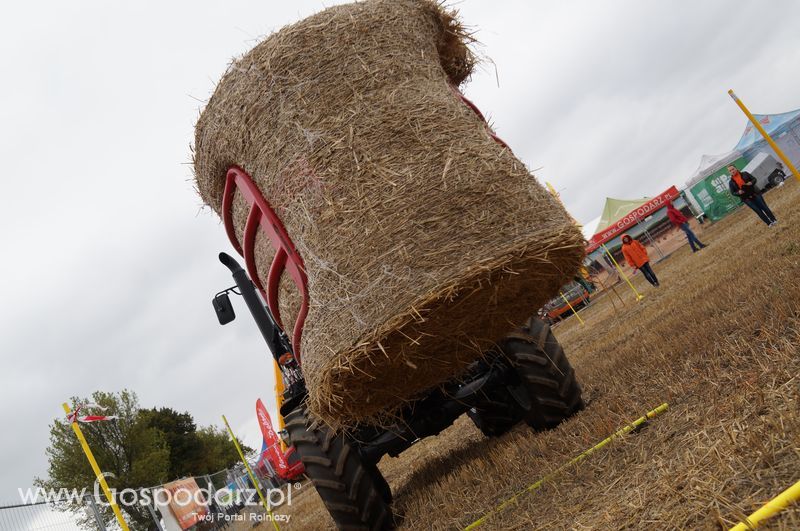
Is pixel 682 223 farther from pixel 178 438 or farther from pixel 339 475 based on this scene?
pixel 178 438

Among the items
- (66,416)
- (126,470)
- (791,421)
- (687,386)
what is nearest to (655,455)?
(791,421)

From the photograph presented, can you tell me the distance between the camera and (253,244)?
384cm

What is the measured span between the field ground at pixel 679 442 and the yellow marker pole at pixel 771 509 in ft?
0.07

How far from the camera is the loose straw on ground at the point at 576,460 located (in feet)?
9.82

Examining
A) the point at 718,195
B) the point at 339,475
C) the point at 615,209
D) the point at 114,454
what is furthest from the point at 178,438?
the point at 339,475

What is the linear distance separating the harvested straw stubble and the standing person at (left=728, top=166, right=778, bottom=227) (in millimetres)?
10789

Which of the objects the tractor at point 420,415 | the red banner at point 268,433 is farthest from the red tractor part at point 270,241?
the red banner at point 268,433

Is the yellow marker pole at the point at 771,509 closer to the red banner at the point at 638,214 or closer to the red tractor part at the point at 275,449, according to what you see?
the red tractor part at the point at 275,449

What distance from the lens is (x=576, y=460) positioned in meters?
3.04

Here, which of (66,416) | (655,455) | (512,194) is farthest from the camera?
(66,416)

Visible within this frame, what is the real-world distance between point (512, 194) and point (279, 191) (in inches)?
52.5

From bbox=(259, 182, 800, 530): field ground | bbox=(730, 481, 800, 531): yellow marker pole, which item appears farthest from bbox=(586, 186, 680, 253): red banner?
bbox=(730, 481, 800, 531): yellow marker pole

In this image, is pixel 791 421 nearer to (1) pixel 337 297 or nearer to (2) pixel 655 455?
(2) pixel 655 455

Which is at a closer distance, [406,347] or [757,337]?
[406,347]
